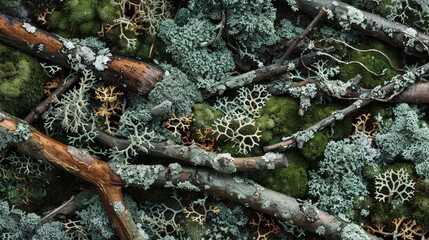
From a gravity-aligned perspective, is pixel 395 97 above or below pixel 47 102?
above

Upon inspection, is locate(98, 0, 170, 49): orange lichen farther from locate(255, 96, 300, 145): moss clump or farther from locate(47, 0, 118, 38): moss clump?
locate(255, 96, 300, 145): moss clump

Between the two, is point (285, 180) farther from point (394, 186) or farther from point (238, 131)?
point (394, 186)

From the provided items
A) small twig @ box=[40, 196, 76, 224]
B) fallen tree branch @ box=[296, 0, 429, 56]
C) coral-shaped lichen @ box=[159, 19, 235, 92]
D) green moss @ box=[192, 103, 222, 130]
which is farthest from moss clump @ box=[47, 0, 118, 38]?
fallen tree branch @ box=[296, 0, 429, 56]

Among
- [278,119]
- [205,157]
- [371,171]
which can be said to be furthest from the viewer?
[278,119]

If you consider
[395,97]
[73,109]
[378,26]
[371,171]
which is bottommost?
[73,109]

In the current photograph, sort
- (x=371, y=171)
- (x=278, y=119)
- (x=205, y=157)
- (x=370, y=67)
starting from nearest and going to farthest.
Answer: (x=205, y=157), (x=371, y=171), (x=278, y=119), (x=370, y=67)

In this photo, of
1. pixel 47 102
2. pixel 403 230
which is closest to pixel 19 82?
pixel 47 102

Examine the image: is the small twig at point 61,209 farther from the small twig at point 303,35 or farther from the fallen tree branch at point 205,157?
the small twig at point 303,35
